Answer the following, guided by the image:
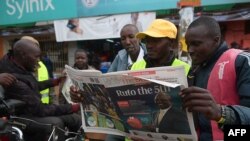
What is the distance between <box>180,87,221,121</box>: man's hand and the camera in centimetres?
161

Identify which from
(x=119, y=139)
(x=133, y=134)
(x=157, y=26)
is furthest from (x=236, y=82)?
(x=119, y=139)

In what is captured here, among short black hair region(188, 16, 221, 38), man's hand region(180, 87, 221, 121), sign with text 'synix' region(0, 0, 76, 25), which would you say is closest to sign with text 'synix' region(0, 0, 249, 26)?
sign with text 'synix' region(0, 0, 76, 25)

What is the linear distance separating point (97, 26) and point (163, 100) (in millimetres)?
8475

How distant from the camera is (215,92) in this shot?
1900 millimetres

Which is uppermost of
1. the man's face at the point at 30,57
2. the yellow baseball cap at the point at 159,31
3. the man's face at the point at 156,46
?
the yellow baseball cap at the point at 159,31

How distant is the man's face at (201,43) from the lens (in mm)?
2014

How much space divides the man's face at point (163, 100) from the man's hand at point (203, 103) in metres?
0.16

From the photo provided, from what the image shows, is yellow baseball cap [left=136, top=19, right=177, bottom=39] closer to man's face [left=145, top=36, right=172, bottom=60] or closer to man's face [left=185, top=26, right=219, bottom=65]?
man's face [left=145, top=36, right=172, bottom=60]

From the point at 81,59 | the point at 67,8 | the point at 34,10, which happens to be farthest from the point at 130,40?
the point at 34,10

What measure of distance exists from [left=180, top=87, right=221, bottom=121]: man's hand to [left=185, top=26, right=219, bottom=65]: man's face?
1.38 feet

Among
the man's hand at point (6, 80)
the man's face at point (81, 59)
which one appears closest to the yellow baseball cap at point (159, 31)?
the man's hand at point (6, 80)

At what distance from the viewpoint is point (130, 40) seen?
4.27 metres

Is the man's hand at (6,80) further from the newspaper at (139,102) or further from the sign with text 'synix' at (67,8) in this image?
the sign with text 'synix' at (67,8)

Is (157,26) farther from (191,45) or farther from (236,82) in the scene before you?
(236,82)
